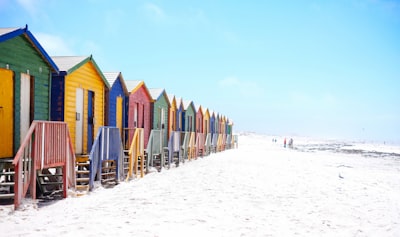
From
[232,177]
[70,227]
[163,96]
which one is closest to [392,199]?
[232,177]

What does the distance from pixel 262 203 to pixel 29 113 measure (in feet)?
22.3

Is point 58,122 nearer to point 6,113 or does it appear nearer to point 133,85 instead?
point 6,113

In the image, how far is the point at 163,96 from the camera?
22188mm

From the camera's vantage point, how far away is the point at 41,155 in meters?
8.39

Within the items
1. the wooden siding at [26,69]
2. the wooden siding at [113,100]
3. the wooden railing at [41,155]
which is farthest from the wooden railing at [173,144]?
the wooden railing at [41,155]

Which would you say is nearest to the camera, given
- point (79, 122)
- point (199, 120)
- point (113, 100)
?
point (79, 122)

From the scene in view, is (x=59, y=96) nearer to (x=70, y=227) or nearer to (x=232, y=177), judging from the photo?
(x=70, y=227)

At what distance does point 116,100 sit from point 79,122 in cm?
323

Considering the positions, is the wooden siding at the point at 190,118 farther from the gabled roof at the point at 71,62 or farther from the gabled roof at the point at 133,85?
the gabled roof at the point at 71,62

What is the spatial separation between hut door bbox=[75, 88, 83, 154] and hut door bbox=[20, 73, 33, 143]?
237cm

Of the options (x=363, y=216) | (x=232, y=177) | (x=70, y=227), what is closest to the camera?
(x=70, y=227)

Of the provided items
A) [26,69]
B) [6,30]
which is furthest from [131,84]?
[6,30]

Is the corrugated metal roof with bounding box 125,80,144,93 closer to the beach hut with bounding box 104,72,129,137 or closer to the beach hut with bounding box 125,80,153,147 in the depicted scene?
the beach hut with bounding box 125,80,153,147

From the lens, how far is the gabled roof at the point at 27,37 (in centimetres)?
885
